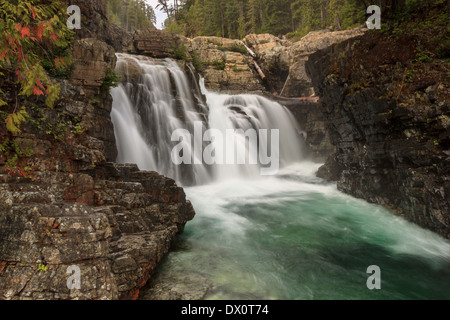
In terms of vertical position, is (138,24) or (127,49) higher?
(138,24)

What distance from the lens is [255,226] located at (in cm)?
909

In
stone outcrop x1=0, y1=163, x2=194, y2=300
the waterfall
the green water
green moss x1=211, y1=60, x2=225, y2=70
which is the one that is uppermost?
green moss x1=211, y1=60, x2=225, y2=70

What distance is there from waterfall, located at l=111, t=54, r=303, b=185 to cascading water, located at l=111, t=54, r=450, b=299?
3.0 inches

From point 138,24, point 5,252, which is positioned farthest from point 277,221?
point 138,24

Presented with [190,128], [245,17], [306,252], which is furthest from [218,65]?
[306,252]

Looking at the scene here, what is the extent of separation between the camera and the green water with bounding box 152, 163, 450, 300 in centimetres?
543

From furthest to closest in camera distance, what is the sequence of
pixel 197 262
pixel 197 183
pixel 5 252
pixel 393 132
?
pixel 197 183
pixel 393 132
pixel 197 262
pixel 5 252

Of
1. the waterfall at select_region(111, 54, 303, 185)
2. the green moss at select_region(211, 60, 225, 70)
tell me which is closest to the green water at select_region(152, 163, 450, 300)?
the waterfall at select_region(111, 54, 303, 185)

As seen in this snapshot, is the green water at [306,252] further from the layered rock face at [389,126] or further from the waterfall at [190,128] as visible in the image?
the waterfall at [190,128]

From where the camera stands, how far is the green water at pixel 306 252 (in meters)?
5.43

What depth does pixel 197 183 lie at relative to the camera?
14.2 meters

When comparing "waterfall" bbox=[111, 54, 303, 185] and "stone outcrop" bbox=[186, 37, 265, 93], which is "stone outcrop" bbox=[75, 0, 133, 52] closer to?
"waterfall" bbox=[111, 54, 303, 185]
